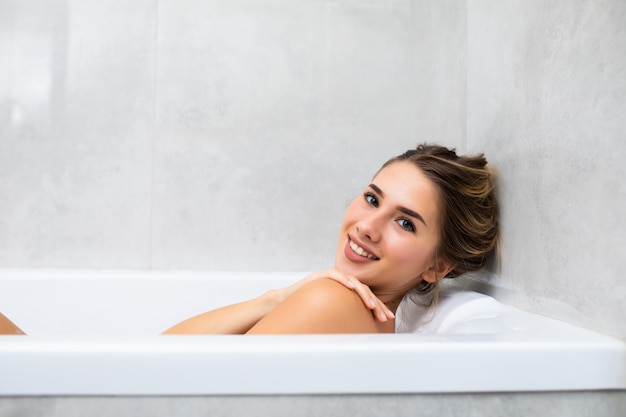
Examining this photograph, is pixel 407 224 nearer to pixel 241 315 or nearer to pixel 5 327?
pixel 241 315

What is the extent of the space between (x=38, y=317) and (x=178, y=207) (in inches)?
18.6

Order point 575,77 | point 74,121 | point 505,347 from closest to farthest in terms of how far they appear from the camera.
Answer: point 505,347, point 575,77, point 74,121

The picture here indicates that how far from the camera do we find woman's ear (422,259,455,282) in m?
0.93

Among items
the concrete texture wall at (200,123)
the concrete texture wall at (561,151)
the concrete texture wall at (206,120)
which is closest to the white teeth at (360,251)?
the concrete texture wall at (561,151)

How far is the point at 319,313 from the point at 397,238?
0.24 meters

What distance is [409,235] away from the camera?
0.87 meters

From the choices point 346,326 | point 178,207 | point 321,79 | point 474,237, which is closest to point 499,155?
point 474,237

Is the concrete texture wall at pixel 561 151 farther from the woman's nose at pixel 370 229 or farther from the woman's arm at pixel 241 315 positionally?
the woman's arm at pixel 241 315

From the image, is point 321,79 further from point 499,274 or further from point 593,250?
point 593,250

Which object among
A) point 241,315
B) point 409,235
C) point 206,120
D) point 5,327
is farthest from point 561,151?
point 206,120

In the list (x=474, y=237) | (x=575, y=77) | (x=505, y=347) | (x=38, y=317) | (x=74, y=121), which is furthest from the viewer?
(x=74, y=121)

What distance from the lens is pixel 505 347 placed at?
20.8 inches

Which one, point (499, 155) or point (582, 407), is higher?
point (499, 155)

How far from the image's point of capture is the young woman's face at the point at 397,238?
2.86 feet
